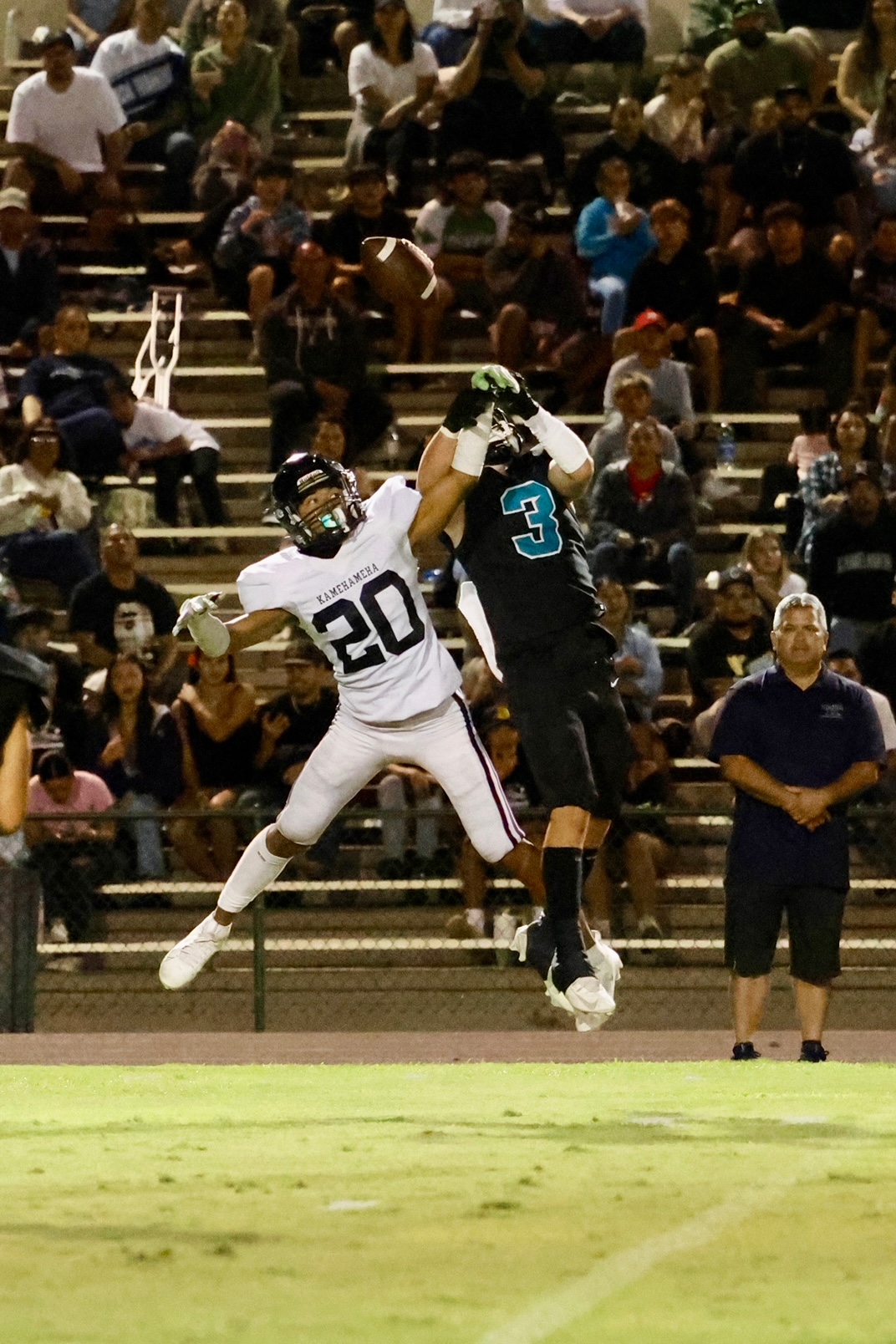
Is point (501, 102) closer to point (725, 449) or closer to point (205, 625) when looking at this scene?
point (725, 449)

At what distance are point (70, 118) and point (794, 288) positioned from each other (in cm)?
548

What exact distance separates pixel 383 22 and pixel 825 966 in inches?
391

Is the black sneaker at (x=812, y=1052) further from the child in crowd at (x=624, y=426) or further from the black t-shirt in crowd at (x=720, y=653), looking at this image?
the child in crowd at (x=624, y=426)

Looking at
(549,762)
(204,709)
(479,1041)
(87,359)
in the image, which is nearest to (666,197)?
(87,359)

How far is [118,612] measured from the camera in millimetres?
14977

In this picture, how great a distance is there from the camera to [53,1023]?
13.4m

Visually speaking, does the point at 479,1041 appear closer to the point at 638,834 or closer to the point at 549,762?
the point at 638,834

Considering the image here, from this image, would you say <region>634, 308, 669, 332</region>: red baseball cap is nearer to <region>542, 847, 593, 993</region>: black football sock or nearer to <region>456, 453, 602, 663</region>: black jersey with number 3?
<region>456, 453, 602, 663</region>: black jersey with number 3

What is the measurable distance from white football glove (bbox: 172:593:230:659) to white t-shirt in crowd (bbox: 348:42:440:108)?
10033 millimetres

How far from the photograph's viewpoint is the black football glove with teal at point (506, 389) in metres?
8.55

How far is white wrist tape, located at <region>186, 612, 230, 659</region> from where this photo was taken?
9094 millimetres

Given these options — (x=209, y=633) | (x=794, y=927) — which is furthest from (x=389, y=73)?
(x=209, y=633)

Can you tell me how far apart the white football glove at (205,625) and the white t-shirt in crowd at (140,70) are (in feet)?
34.5

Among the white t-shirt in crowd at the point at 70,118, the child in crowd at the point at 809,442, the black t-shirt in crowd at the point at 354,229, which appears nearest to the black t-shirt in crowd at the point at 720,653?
the child in crowd at the point at 809,442
